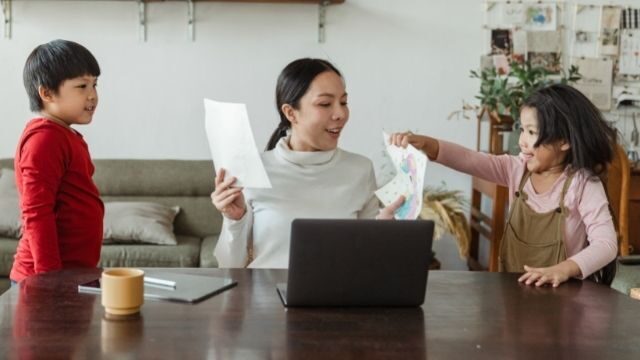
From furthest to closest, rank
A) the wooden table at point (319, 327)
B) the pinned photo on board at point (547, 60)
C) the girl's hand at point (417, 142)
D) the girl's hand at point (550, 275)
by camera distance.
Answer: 1. the pinned photo on board at point (547, 60)
2. the girl's hand at point (417, 142)
3. the girl's hand at point (550, 275)
4. the wooden table at point (319, 327)

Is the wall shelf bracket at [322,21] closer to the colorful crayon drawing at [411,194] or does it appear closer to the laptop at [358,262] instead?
the colorful crayon drawing at [411,194]

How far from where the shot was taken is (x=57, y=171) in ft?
6.02

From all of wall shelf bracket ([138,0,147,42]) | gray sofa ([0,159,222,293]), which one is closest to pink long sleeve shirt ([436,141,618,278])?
gray sofa ([0,159,222,293])

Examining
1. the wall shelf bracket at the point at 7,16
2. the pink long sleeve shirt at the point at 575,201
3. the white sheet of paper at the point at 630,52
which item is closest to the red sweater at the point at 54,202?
the pink long sleeve shirt at the point at 575,201

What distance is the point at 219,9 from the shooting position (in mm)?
3852

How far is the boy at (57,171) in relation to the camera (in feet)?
5.84

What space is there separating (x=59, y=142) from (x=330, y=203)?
65cm

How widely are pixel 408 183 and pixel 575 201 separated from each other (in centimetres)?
53

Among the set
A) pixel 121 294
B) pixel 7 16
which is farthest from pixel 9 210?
pixel 121 294

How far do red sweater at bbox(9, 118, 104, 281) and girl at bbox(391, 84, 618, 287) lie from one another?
79cm

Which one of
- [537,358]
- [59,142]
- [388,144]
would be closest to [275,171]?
[388,144]

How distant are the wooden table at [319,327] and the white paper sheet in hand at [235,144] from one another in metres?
0.25

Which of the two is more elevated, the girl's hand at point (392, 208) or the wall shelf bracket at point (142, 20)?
the wall shelf bracket at point (142, 20)

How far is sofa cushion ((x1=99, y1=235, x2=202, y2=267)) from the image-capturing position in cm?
314
